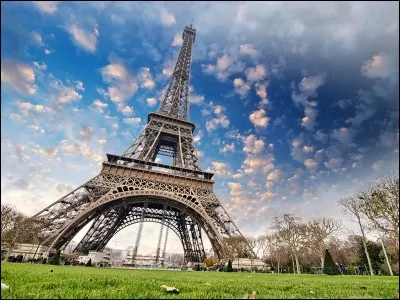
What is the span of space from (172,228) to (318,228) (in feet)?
69.1

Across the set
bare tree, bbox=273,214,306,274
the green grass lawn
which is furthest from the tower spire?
the green grass lawn

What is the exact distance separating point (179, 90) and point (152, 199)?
2258cm

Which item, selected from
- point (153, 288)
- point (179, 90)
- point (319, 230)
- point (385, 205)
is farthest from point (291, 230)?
point (153, 288)

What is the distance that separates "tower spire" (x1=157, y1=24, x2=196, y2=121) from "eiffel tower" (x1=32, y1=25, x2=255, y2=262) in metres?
0.28

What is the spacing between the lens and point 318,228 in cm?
3753

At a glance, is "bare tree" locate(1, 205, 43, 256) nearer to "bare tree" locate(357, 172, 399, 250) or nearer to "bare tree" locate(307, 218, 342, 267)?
"bare tree" locate(357, 172, 399, 250)

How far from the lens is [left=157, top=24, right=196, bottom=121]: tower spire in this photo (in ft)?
137

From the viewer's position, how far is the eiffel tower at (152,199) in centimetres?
2470

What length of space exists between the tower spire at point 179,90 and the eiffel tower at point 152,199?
284 mm

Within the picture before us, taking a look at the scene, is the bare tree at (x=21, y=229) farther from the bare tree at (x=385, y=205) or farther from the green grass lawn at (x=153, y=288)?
the bare tree at (x=385, y=205)

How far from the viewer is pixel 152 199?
28766mm

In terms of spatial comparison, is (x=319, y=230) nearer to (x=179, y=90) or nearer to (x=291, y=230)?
(x=291, y=230)

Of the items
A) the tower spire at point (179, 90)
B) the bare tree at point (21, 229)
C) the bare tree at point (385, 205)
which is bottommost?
the bare tree at point (21, 229)

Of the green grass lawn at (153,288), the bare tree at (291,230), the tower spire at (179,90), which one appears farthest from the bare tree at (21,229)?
the bare tree at (291,230)
